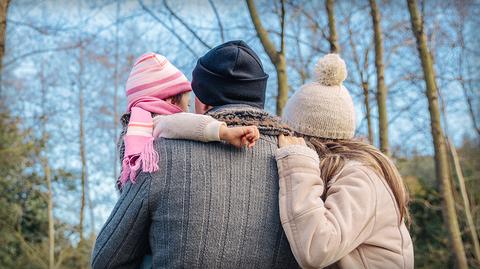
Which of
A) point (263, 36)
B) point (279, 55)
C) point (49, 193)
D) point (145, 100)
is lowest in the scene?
point (49, 193)

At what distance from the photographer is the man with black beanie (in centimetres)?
227

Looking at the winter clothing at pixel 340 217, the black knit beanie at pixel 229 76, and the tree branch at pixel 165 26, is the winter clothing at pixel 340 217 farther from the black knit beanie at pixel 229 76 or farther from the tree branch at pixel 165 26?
the tree branch at pixel 165 26

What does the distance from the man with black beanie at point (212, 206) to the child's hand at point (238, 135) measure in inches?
2.8

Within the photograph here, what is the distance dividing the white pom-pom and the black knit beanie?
1.42 feet

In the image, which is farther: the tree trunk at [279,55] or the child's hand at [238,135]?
the tree trunk at [279,55]

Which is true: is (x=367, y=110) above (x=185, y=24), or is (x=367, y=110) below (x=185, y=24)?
below

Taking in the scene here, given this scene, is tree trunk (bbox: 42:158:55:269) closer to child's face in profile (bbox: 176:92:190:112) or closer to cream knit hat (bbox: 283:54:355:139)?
child's face in profile (bbox: 176:92:190:112)

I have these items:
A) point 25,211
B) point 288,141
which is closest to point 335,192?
point 288,141

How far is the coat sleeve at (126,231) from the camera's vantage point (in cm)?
227

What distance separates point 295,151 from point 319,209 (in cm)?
23

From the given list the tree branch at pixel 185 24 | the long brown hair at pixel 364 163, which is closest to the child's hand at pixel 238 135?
the long brown hair at pixel 364 163

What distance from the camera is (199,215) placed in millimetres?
2273

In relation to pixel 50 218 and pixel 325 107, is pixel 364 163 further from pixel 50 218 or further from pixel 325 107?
pixel 50 218

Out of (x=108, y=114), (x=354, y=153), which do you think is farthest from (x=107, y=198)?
(x=354, y=153)
